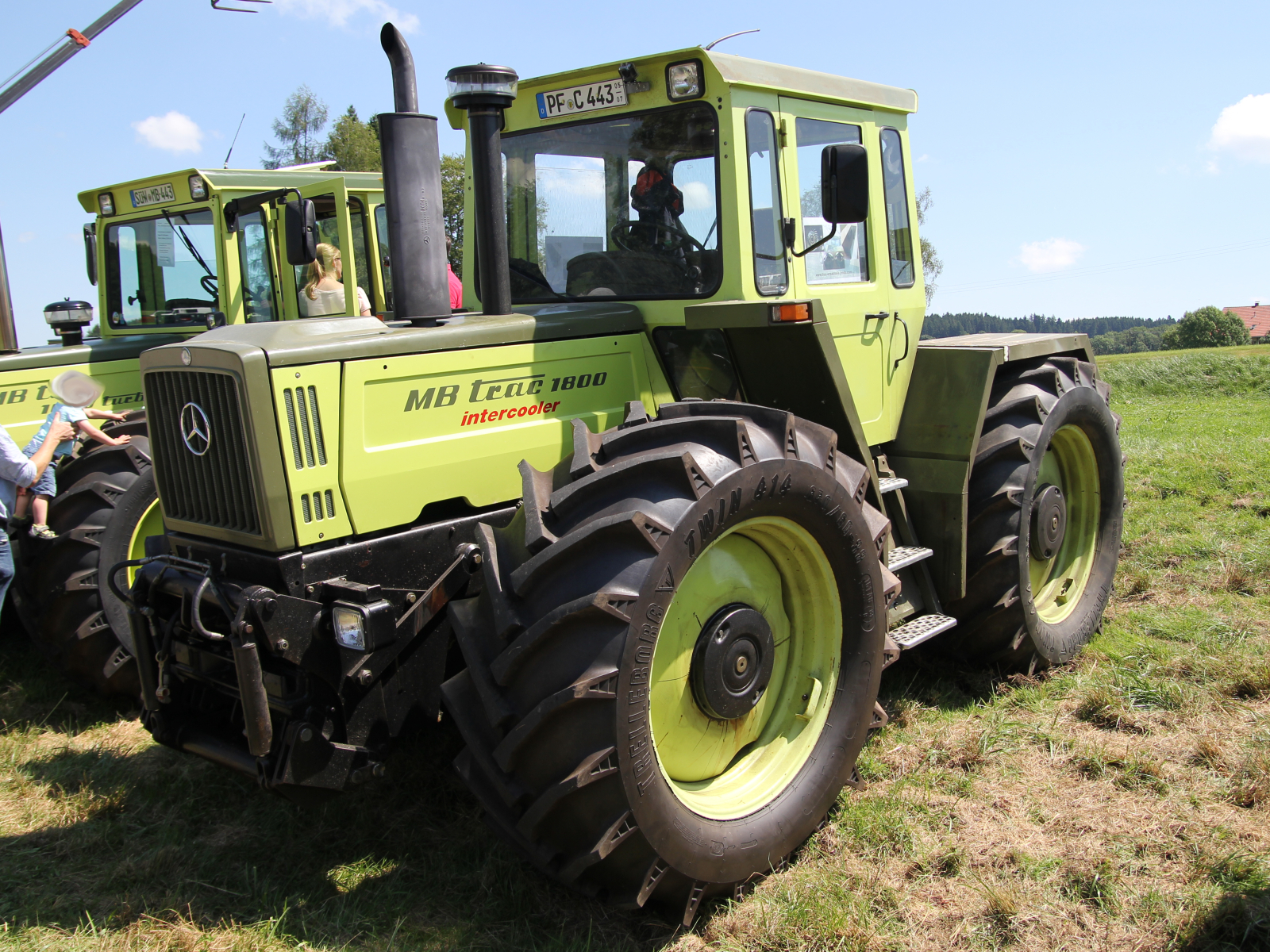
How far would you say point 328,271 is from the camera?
7457mm

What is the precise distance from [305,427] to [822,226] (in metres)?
2.28

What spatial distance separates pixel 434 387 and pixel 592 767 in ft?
4.45

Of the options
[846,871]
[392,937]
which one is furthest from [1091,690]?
[392,937]

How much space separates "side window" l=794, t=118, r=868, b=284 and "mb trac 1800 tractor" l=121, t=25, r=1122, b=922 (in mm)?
18

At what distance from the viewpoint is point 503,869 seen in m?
3.21

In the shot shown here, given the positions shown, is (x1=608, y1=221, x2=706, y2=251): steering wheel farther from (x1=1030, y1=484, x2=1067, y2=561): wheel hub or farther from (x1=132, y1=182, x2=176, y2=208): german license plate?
(x1=132, y1=182, x2=176, y2=208): german license plate

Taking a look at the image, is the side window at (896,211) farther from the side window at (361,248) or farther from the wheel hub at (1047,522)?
the side window at (361,248)

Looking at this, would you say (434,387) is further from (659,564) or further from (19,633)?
(19,633)

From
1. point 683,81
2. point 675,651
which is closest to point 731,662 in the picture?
→ point 675,651

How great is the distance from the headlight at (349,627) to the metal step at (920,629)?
205 centimetres

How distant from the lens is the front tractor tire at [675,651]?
267 centimetres

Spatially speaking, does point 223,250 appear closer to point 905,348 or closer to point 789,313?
point 905,348

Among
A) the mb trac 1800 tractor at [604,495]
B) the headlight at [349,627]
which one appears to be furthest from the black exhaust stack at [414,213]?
the headlight at [349,627]

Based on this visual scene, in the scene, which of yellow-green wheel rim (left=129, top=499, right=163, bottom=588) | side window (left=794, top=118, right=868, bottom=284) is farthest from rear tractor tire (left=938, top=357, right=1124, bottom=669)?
yellow-green wheel rim (left=129, top=499, right=163, bottom=588)
